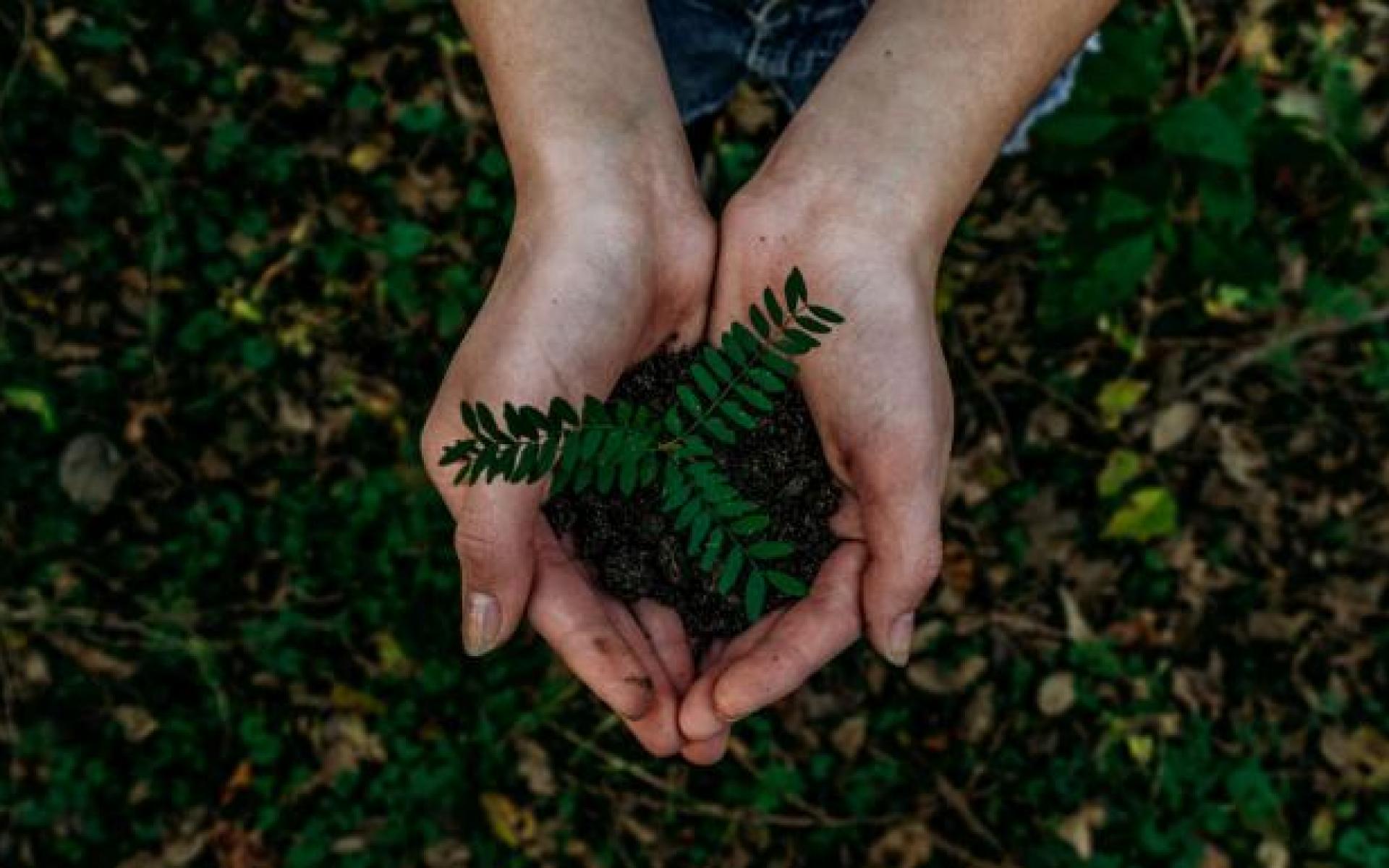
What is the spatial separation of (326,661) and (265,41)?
2251mm

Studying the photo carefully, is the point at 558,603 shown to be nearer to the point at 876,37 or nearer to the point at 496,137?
the point at 876,37

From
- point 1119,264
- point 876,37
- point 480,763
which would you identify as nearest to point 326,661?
point 480,763

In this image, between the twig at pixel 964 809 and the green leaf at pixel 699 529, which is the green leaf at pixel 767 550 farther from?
the twig at pixel 964 809

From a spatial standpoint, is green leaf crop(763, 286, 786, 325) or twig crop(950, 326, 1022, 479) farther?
twig crop(950, 326, 1022, 479)

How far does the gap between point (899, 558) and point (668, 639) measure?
1.92 ft

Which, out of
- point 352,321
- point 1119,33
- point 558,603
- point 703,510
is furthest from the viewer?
point 352,321

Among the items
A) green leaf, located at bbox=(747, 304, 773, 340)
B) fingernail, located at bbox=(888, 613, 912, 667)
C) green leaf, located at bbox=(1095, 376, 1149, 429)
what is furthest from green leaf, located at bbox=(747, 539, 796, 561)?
green leaf, located at bbox=(1095, 376, 1149, 429)

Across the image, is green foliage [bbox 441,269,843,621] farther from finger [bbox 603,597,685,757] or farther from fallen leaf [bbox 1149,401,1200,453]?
fallen leaf [bbox 1149,401,1200,453]

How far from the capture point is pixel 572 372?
2.57 m

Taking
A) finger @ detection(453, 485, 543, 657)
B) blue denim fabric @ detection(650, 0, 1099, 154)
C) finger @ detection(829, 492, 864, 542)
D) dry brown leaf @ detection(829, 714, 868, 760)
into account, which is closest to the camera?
finger @ detection(453, 485, 543, 657)

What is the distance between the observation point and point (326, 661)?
4.00 meters

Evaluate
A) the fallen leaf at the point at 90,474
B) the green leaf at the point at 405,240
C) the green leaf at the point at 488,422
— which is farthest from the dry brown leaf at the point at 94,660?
the green leaf at the point at 488,422

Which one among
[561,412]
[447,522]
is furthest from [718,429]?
[447,522]

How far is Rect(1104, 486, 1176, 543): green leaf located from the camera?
13.3 feet
